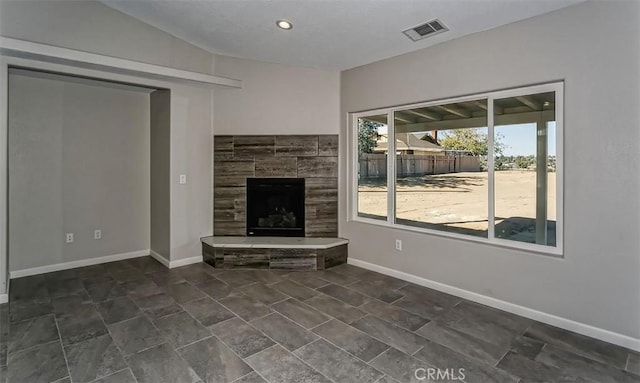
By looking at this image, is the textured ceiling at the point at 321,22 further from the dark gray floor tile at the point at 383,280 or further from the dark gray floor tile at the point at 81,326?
the dark gray floor tile at the point at 81,326

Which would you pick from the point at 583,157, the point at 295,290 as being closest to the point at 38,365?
the point at 295,290

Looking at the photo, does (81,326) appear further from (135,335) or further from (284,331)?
(284,331)

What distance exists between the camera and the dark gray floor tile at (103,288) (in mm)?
3433

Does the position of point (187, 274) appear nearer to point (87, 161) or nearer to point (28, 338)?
point (28, 338)

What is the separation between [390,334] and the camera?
2.68 meters

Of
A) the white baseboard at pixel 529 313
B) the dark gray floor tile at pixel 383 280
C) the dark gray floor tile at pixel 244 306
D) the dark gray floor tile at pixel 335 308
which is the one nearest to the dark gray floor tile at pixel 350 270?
the dark gray floor tile at pixel 383 280

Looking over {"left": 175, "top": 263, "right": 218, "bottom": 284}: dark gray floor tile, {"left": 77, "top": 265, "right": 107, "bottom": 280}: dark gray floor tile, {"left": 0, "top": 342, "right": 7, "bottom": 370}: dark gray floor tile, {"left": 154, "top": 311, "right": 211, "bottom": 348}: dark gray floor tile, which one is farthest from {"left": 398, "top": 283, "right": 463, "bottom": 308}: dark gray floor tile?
{"left": 77, "top": 265, "right": 107, "bottom": 280}: dark gray floor tile

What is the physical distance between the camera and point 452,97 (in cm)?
356

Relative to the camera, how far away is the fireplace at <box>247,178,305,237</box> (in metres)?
4.81

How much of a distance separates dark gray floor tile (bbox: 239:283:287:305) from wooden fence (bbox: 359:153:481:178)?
2.02 meters

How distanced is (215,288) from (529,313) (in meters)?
3.14

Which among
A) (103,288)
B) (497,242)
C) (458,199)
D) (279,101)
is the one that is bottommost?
(103,288)

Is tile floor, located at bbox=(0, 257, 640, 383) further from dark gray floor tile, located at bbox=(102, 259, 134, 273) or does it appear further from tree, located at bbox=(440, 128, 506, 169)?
tree, located at bbox=(440, 128, 506, 169)

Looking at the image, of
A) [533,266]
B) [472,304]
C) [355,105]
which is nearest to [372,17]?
Result: [355,105]
